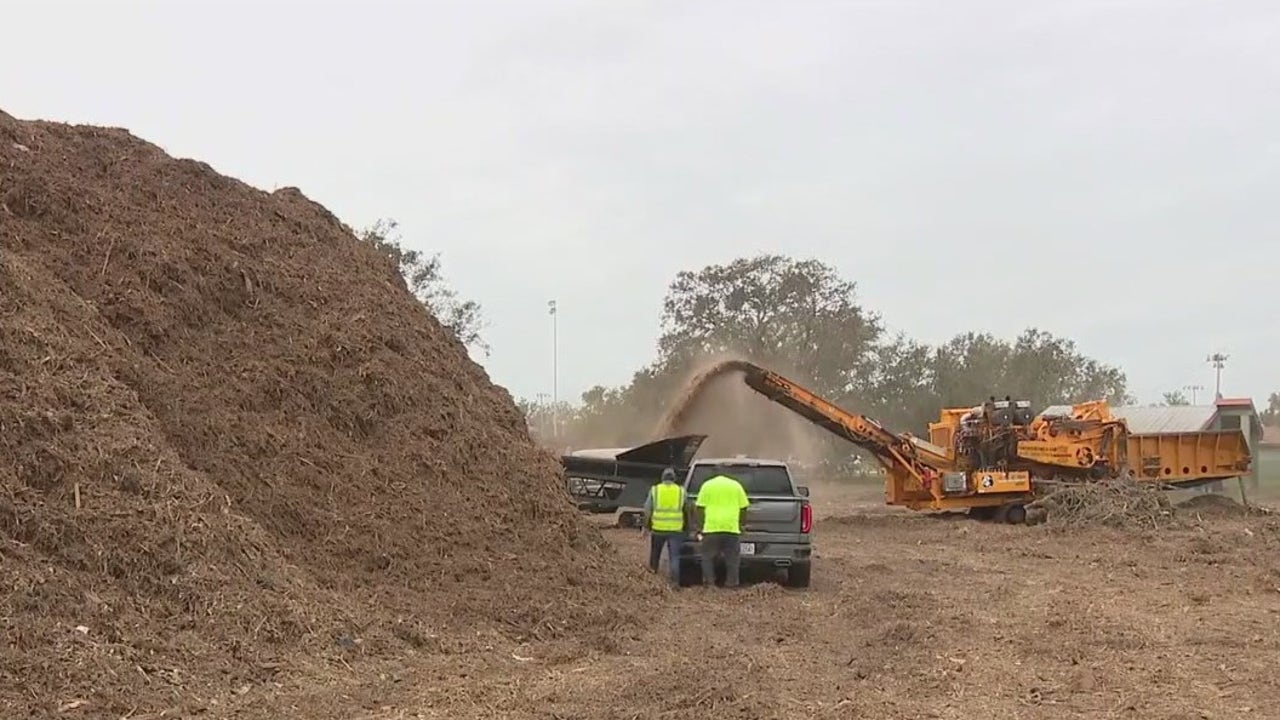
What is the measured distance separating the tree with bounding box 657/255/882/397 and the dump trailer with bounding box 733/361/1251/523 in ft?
78.1

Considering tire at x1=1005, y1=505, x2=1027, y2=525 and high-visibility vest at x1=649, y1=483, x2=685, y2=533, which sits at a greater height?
high-visibility vest at x1=649, y1=483, x2=685, y2=533

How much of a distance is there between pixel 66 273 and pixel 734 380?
597 inches

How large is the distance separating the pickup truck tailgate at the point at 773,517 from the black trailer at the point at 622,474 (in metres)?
7.91

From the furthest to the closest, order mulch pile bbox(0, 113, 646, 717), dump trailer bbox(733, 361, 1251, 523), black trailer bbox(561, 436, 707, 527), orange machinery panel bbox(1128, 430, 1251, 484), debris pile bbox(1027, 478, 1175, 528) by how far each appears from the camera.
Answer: orange machinery panel bbox(1128, 430, 1251, 484) < dump trailer bbox(733, 361, 1251, 523) < black trailer bbox(561, 436, 707, 527) < debris pile bbox(1027, 478, 1175, 528) < mulch pile bbox(0, 113, 646, 717)

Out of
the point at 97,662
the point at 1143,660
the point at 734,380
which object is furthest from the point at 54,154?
the point at 734,380

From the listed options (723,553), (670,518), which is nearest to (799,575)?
(723,553)

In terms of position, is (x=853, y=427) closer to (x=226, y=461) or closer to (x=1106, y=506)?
(x=1106, y=506)

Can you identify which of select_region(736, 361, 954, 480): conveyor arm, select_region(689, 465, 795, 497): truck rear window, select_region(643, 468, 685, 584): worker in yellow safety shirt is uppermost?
select_region(736, 361, 954, 480): conveyor arm

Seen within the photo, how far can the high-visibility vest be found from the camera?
13438 millimetres

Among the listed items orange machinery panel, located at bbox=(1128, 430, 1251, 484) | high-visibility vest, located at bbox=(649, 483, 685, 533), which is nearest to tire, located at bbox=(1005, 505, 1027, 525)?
orange machinery panel, located at bbox=(1128, 430, 1251, 484)

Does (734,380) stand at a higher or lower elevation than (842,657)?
higher

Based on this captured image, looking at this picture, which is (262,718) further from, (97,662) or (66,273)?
(66,273)

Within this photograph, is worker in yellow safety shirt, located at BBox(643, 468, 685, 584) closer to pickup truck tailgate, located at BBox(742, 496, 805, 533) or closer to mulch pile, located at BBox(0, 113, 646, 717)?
pickup truck tailgate, located at BBox(742, 496, 805, 533)

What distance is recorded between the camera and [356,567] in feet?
32.7
